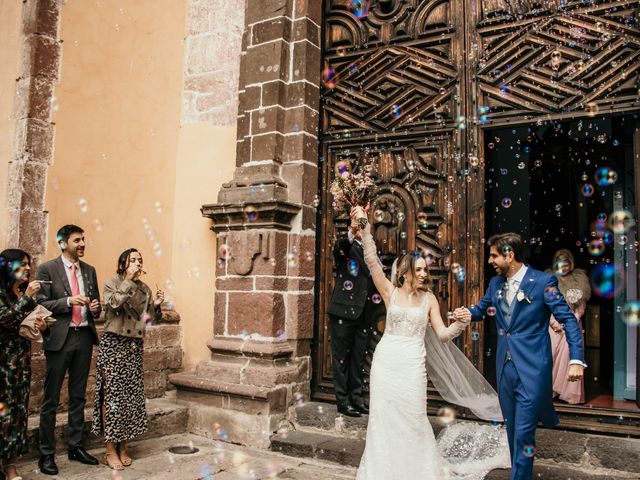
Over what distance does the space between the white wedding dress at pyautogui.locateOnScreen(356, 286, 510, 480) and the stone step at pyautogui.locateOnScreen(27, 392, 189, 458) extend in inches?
94.8

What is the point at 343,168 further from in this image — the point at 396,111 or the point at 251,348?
the point at 251,348

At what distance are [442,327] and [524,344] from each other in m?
0.66

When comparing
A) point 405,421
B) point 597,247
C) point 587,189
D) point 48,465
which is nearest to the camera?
point 405,421

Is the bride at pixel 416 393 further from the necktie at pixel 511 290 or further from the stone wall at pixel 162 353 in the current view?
the stone wall at pixel 162 353

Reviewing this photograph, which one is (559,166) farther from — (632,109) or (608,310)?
(632,109)

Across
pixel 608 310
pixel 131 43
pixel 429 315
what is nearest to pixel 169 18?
pixel 131 43

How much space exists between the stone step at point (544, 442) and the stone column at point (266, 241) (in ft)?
0.91

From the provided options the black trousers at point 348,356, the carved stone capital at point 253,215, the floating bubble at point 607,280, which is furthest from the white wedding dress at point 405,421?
the floating bubble at point 607,280

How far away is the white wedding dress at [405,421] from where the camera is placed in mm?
4184

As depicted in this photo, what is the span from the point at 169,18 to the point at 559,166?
688 centimetres

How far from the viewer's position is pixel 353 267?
571 cm

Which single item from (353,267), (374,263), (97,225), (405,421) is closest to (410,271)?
(374,263)

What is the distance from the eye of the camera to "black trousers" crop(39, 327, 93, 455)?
4.70 meters

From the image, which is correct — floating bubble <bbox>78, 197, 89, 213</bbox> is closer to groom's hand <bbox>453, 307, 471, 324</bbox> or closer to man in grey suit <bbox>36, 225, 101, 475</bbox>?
man in grey suit <bbox>36, 225, 101, 475</bbox>
